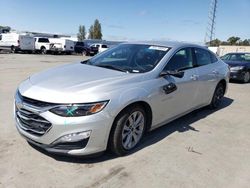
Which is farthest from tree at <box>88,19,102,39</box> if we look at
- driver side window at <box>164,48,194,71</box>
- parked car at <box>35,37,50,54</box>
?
driver side window at <box>164,48,194,71</box>

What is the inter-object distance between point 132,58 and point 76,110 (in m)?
1.83

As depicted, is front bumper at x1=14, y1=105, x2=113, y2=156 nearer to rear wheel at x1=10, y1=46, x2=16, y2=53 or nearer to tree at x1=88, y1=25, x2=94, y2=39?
rear wheel at x1=10, y1=46, x2=16, y2=53

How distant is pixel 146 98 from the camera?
422cm

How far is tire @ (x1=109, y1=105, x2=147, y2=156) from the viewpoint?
3.91 m

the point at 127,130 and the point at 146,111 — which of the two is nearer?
the point at 127,130

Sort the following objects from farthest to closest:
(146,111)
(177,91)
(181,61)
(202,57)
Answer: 1. (202,57)
2. (181,61)
3. (177,91)
4. (146,111)

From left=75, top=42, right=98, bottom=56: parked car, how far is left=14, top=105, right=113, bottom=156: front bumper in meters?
33.6

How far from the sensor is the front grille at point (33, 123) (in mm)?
3583

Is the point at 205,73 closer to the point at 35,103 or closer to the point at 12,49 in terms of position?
the point at 35,103

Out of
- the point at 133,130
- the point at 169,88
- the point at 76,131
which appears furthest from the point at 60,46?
the point at 76,131

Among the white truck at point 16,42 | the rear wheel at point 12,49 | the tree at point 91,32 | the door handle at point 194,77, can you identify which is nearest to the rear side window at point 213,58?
the door handle at point 194,77

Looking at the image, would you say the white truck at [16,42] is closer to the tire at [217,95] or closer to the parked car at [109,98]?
the tire at [217,95]

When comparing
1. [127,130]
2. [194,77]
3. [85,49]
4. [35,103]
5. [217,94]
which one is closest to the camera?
[35,103]

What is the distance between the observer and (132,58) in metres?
5.02
